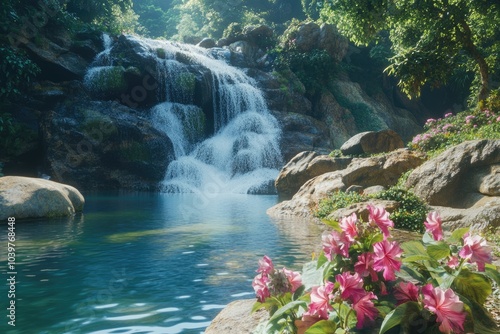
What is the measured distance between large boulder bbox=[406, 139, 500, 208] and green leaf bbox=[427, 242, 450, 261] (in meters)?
9.50

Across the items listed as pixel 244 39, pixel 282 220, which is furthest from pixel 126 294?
pixel 244 39

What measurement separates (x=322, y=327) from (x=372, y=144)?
20.3m

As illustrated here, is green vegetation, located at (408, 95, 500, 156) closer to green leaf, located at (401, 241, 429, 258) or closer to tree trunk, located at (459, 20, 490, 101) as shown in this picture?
tree trunk, located at (459, 20, 490, 101)

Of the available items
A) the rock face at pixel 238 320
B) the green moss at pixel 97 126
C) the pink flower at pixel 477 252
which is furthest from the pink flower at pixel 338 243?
the green moss at pixel 97 126

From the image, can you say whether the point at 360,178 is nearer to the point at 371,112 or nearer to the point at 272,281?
the point at 272,281

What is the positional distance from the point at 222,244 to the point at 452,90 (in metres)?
37.5

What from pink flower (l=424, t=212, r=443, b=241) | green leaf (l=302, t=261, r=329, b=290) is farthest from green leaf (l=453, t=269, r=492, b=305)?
green leaf (l=302, t=261, r=329, b=290)

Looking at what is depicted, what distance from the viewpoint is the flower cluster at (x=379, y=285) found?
230cm

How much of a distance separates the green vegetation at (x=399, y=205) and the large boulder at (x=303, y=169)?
6.22 m

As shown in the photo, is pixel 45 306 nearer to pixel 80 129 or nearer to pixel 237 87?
pixel 80 129

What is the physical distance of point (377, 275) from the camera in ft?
8.40

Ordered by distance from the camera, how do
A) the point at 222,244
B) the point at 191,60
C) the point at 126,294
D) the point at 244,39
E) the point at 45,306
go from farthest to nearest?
the point at 244,39
the point at 191,60
the point at 222,244
the point at 126,294
the point at 45,306

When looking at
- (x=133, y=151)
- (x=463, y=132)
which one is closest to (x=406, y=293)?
(x=463, y=132)

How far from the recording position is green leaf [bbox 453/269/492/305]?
2650mm
